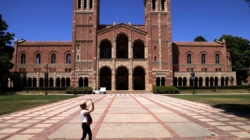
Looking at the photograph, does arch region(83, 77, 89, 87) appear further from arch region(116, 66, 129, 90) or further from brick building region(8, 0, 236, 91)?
arch region(116, 66, 129, 90)

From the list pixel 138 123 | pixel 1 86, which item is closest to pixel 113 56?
pixel 1 86

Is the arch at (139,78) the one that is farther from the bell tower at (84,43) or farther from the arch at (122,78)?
the bell tower at (84,43)

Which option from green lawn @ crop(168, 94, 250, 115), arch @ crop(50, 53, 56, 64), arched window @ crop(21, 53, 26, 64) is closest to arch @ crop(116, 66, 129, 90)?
arch @ crop(50, 53, 56, 64)

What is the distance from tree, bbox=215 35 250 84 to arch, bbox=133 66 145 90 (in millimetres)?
25539

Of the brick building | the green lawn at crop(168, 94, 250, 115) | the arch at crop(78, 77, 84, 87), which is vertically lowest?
the green lawn at crop(168, 94, 250, 115)

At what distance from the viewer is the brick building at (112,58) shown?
49969mm

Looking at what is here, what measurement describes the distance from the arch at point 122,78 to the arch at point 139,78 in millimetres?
2093

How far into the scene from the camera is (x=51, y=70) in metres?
56.0

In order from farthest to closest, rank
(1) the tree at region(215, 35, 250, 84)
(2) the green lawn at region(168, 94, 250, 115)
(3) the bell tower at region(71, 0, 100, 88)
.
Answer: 1. (1) the tree at region(215, 35, 250, 84)
2. (3) the bell tower at region(71, 0, 100, 88)
3. (2) the green lawn at region(168, 94, 250, 115)

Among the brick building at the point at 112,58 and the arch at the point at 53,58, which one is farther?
the arch at the point at 53,58

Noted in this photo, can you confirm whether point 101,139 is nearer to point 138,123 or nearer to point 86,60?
point 138,123

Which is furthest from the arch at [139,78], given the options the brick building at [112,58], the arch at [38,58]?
the arch at [38,58]

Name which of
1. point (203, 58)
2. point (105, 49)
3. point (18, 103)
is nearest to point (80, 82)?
point (105, 49)

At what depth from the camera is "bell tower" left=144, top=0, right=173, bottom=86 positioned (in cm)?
5006
